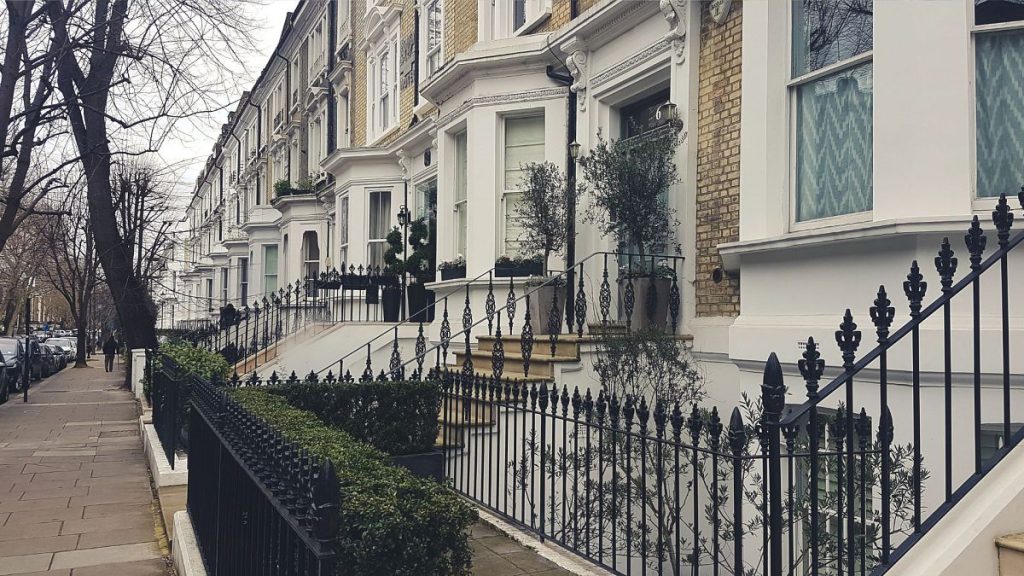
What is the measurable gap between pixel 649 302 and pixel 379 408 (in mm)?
2887

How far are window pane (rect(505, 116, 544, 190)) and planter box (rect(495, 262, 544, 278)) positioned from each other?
1226 mm

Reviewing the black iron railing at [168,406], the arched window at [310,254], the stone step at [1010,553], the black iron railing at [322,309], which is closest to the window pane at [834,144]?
the stone step at [1010,553]

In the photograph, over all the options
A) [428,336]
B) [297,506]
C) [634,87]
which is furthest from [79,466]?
[297,506]

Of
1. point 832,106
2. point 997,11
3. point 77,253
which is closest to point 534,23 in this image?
point 832,106

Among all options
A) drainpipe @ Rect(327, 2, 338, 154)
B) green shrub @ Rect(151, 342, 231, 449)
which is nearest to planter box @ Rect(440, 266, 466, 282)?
green shrub @ Rect(151, 342, 231, 449)

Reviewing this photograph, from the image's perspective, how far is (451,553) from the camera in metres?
3.36

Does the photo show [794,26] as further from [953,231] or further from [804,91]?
[953,231]

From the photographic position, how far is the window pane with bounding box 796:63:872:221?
5.72 m

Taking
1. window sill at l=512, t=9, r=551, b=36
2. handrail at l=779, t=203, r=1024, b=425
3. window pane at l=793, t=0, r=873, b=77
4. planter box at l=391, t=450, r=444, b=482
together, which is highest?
window sill at l=512, t=9, r=551, b=36

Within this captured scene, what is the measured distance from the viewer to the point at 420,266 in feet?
48.5

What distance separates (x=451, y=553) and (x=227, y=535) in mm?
1444

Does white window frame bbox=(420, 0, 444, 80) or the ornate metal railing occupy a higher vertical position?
white window frame bbox=(420, 0, 444, 80)

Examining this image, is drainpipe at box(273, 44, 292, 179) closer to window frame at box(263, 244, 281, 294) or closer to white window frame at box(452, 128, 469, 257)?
window frame at box(263, 244, 281, 294)

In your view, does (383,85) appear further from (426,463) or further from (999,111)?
(999,111)
